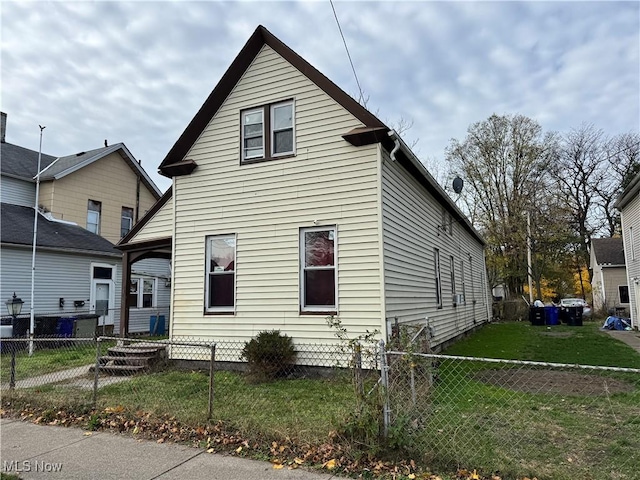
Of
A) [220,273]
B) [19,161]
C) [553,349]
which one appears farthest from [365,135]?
[19,161]

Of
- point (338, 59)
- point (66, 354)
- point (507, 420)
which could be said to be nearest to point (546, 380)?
point (507, 420)

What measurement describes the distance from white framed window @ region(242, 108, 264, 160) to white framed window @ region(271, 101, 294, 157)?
11.6 inches

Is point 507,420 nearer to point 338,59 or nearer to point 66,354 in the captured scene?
point 338,59

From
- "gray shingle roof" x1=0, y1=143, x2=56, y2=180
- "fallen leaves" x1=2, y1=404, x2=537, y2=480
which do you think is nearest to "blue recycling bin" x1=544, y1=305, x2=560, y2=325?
"fallen leaves" x1=2, y1=404, x2=537, y2=480

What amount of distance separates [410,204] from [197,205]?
16.3 ft

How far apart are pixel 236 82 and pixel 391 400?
7924 millimetres

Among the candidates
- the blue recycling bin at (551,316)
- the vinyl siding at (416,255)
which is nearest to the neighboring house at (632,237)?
the blue recycling bin at (551,316)

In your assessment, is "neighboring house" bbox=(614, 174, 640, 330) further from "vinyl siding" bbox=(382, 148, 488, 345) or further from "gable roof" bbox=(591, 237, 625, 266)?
"gable roof" bbox=(591, 237, 625, 266)

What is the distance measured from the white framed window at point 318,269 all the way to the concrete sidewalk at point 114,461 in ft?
13.2

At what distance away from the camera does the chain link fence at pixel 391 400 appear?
4117mm

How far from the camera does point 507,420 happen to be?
5391mm

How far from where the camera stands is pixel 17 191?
731 inches

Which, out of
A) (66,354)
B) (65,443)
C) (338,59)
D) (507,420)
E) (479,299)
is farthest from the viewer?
(479,299)

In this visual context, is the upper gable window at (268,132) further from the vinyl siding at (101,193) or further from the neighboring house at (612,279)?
the neighboring house at (612,279)
